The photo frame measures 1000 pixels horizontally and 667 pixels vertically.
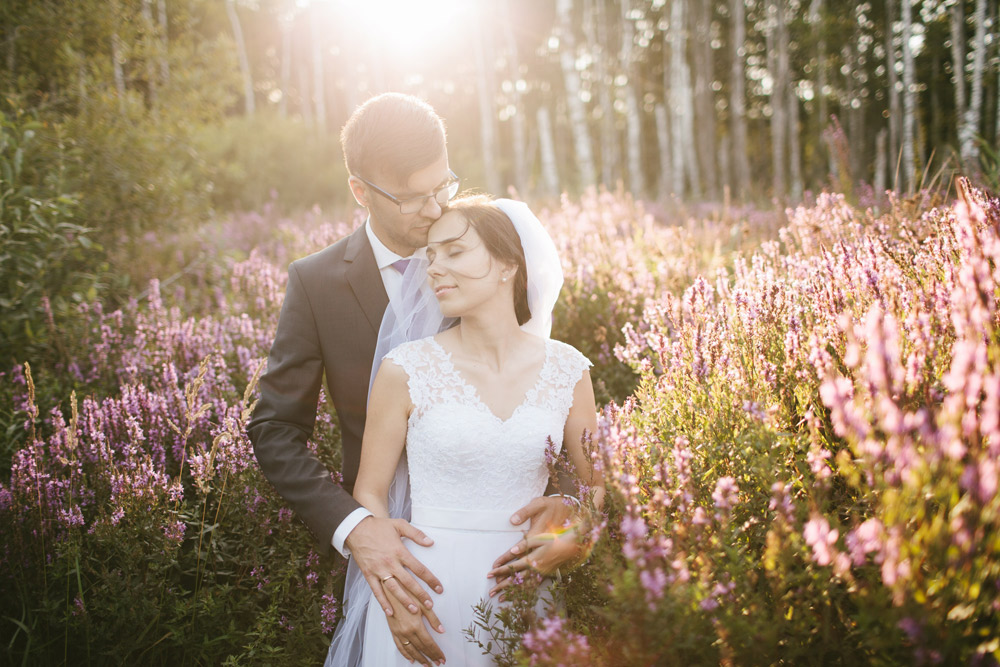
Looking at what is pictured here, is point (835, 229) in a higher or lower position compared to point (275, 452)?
higher

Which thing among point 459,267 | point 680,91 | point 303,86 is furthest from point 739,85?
point 303,86

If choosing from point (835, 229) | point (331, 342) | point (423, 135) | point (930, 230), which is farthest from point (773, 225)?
point (331, 342)

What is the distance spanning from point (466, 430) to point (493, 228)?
89cm

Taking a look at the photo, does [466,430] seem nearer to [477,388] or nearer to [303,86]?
[477,388]

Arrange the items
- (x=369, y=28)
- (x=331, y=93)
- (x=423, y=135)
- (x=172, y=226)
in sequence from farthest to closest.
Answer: (x=331, y=93) < (x=369, y=28) < (x=172, y=226) < (x=423, y=135)

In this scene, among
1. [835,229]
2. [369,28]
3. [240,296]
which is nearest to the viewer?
[835,229]

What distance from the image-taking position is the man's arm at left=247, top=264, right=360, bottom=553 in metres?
2.38

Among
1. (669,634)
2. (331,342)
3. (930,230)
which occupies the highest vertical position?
(930,230)

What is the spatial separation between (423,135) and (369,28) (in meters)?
22.5

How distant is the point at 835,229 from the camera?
334 cm

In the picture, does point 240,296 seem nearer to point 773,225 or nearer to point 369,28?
point 773,225

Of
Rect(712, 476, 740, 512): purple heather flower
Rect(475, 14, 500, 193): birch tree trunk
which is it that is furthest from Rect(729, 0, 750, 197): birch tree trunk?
Rect(712, 476, 740, 512): purple heather flower

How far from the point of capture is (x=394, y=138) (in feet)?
9.05

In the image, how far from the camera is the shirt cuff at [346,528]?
7.56ft
